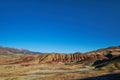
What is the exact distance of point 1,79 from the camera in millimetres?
171125

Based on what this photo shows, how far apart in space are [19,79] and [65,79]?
31682 mm

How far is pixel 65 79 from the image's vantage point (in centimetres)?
17112

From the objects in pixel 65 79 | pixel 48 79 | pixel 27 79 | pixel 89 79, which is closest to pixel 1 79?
pixel 27 79

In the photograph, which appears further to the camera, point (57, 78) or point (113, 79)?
point (57, 78)

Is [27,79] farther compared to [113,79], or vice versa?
[27,79]

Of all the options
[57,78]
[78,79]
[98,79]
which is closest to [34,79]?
[57,78]

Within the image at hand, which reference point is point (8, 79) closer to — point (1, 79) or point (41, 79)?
point (1, 79)

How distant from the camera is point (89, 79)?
164 meters

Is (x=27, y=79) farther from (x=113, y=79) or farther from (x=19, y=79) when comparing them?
(x=113, y=79)

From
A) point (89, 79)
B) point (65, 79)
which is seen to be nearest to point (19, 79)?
point (65, 79)

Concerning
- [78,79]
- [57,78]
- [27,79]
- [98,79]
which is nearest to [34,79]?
[27,79]

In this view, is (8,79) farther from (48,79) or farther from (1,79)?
(48,79)

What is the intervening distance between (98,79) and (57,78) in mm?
29369

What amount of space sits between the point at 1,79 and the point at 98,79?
66.7m
